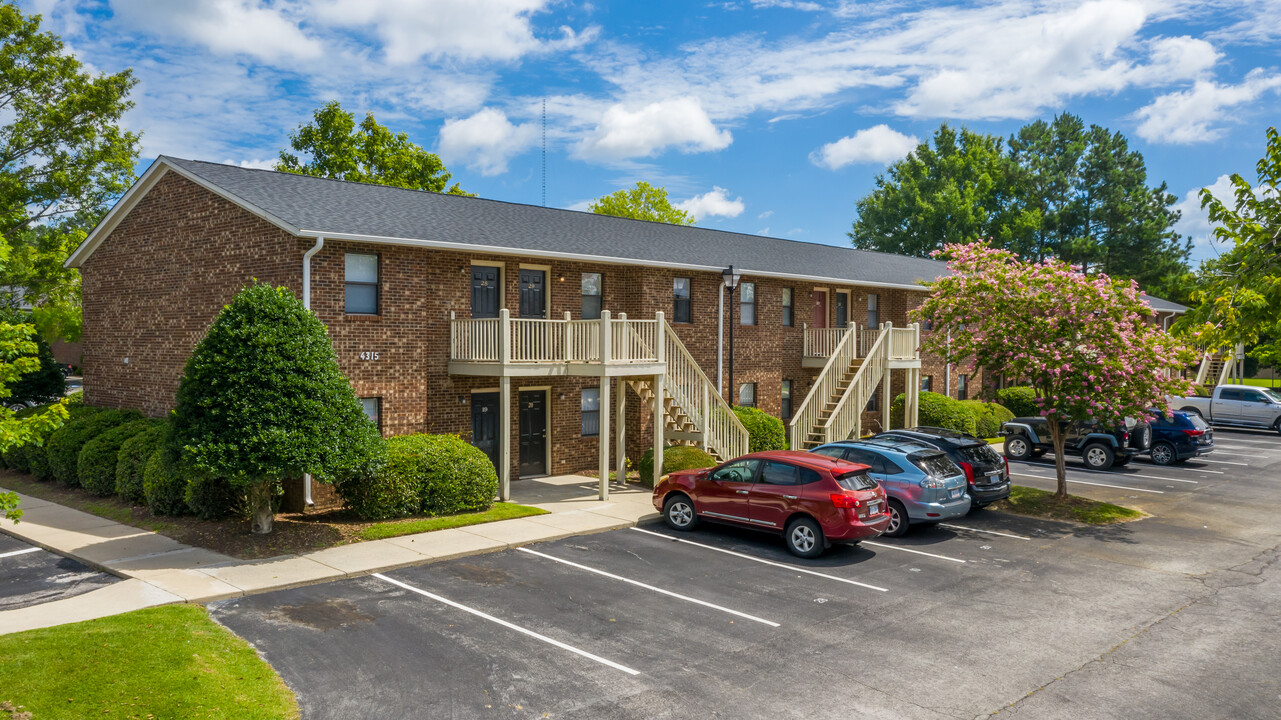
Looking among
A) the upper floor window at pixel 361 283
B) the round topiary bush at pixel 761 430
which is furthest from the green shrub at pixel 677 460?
the upper floor window at pixel 361 283

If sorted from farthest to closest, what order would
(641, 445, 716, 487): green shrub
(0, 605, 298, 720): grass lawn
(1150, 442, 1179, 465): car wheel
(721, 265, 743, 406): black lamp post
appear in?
(1150, 442, 1179, 465): car wheel, (721, 265, 743, 406): black lamp post, (641, 445, 716, 487): green shrub, (0, 605, 298, 720): grass lawn

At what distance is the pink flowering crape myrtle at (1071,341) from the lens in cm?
1711

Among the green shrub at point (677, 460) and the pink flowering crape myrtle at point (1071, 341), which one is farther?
the green shrub at point (677, 460)

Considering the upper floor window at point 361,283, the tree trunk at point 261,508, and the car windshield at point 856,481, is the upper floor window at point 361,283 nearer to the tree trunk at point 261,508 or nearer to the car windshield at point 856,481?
the tree trunk at point 261,508

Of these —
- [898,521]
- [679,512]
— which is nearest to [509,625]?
[679,512]

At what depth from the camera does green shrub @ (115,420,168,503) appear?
54.4ft

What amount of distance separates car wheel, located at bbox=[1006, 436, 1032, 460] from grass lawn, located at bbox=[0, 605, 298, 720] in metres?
23.1

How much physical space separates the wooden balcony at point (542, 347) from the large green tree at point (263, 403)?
13.4 ft

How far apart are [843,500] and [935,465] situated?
3247 mm

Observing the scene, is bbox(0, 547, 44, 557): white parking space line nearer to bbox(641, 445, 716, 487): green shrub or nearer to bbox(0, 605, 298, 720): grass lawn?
bbox(0, 605, 298, 720): grass lawn

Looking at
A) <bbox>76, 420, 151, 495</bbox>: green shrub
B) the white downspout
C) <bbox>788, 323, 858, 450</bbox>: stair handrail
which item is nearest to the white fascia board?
the white downspout

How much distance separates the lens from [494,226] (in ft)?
68.5

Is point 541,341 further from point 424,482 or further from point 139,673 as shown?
point 139,673

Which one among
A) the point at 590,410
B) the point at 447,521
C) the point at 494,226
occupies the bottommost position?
the point at 447,521
